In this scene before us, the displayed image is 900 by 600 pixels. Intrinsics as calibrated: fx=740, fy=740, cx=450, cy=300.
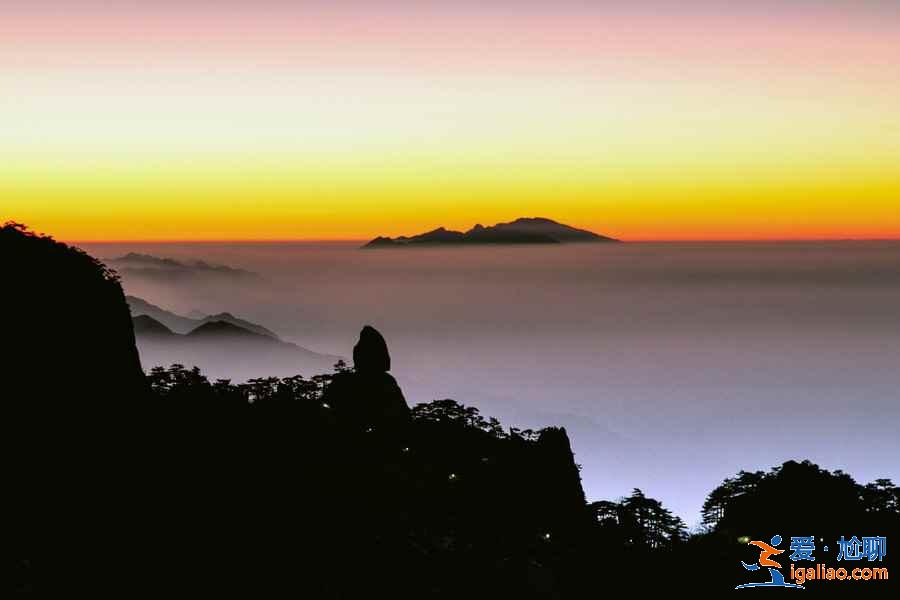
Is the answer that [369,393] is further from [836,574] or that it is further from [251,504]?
[836,574]

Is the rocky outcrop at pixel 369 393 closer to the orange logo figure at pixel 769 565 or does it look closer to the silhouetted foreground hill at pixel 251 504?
the silhouetted foreground hill at pixel 251 504

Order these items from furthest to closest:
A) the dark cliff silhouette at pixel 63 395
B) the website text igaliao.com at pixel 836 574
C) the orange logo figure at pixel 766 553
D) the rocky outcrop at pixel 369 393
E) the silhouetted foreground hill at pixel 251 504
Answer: the rocky outcrop at pixel 369 393 → the orange logo figure at pixel 766 553 → the website text igaliao.com at pixel 836 574 → the silhouetted foreground hill at pixel 251 504 → the dark cliff silhouette at pixel 63 395

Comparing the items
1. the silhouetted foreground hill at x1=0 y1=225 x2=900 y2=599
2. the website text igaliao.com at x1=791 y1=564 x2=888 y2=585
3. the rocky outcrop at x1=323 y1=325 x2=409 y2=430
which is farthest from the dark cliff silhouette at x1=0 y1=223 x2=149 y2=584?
the website text igaliao.com at x1=791 y1=564 x2=888 y2=585

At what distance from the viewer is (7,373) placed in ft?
101

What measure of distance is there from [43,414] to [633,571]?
36.4 m

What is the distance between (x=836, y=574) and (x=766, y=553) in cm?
420

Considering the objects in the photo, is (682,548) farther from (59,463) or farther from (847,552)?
(59,463)

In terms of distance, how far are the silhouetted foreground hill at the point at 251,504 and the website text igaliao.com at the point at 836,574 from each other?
0.48m

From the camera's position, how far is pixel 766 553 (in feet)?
157

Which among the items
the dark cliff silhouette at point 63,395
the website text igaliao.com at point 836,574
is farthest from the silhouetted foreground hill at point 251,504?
the website text igaliao.com at point 836,574

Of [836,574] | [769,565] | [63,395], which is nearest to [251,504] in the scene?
[63,395]

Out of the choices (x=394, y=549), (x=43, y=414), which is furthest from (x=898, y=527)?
(x=43, y=414)

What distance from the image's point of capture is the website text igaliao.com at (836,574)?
44.2m

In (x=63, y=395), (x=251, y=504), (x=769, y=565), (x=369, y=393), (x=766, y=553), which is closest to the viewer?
(x=63, y=395)
